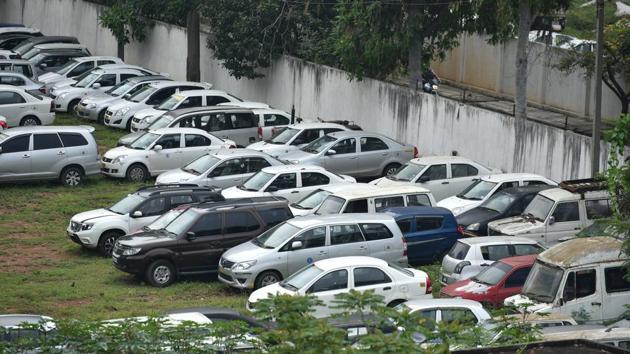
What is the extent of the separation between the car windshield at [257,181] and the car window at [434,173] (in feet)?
11.5

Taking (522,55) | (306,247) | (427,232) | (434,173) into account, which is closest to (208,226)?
(306,247)

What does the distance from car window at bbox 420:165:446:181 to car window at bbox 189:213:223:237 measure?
6.37 metres

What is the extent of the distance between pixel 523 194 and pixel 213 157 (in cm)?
780

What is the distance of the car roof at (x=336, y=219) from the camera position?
2306 cm

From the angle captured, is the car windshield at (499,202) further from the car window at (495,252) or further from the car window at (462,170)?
the car window at (495,252)

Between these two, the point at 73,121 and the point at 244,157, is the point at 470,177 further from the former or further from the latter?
the point at 73,121

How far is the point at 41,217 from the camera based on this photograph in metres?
28.5

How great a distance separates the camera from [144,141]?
32125mm

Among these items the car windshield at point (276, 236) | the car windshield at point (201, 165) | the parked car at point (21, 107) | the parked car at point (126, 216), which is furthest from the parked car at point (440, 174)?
the parked car at point (21, 107)

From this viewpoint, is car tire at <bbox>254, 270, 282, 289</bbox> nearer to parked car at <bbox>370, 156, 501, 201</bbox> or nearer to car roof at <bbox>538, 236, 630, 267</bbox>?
car roof at <bbox>538, 236, 630, 267</bbox>

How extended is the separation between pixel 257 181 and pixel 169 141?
185 inches

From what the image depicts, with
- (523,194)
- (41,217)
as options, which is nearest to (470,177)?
(523,194)

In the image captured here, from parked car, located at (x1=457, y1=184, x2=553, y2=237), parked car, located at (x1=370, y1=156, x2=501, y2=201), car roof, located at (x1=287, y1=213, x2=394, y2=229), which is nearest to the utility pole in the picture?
parked car, located at (x1=457, y1=184, x2=553, y2=237)

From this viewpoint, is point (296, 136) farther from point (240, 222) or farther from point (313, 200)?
point (240, 222)
